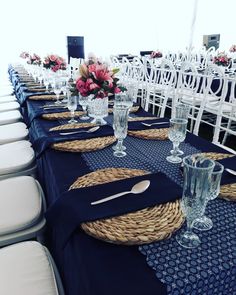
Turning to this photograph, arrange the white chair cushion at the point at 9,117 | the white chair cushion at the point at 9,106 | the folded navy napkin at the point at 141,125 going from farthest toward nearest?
the white chair cushion at the point at 9,106
the white chair cushion at the point at 9,117
the folded navy napkin at the point at 141,125

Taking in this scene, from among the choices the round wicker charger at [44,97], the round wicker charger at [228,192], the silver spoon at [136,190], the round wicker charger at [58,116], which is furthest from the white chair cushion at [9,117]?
the round wicker charger at [228,192]

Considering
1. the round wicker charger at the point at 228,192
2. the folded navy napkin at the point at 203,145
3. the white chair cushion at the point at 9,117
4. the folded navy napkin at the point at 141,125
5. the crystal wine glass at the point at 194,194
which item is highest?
the crystal wine glass at the point at 194,194

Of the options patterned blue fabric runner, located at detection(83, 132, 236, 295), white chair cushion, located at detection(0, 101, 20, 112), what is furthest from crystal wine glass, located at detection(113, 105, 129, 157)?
white chair cushion, located at detection(0, 101, 20, 112)

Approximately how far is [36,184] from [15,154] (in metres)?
0.38

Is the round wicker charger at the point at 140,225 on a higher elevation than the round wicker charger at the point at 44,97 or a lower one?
lower

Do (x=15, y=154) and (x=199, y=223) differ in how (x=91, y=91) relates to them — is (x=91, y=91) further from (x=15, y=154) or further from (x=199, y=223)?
(x=199, y=223)

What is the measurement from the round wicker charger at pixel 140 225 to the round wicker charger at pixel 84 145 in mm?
442

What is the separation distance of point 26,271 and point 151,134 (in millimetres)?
676

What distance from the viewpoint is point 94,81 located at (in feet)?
4.24

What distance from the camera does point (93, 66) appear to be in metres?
1.29

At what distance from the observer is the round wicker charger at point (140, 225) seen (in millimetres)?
540

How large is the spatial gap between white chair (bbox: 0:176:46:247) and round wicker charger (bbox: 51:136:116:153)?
0.25 m

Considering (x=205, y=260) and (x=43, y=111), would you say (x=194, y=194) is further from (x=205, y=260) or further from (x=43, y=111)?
(x=43, y=111)

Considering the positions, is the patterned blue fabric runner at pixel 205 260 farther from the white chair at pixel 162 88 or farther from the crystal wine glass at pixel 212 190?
the white chair at pixel 162 88
